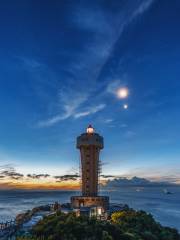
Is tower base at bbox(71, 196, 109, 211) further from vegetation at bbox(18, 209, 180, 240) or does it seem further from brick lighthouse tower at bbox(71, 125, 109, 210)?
vegetation at bbox(18, 209, 180, 240)

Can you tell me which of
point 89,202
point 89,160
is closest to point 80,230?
point 89,202

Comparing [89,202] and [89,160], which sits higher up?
[89,160]

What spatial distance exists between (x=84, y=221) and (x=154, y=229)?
555 inches

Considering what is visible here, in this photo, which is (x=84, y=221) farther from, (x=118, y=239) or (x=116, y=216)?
(x=116, y=216)

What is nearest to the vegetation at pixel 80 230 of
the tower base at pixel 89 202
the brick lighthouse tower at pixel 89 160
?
Answer: the tower base at pixel 89 202

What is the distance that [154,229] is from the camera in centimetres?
4162

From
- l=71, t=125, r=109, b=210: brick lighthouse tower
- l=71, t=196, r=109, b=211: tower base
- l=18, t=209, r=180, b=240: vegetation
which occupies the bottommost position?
l=18, t=209, r=180, b=240: vegetation

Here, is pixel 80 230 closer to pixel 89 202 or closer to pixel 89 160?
pixel 89 202

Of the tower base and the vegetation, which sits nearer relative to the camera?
the vegetation

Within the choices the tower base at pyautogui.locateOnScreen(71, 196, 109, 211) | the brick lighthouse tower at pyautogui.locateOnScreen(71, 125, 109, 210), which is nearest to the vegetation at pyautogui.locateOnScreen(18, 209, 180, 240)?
the tower base at pyautogui.locateOnScreen(71, 196, 109, 211)

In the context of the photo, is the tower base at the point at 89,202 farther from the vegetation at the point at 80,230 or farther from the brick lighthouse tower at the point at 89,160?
the vegetation at the point at 80,230

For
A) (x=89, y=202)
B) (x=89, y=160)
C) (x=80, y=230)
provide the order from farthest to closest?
1. (x=89, y=160)
2. (x=89, y=202)
3. (x=80, y=230)

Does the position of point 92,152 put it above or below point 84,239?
above

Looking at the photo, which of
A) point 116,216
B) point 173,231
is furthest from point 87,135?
point 173,231
